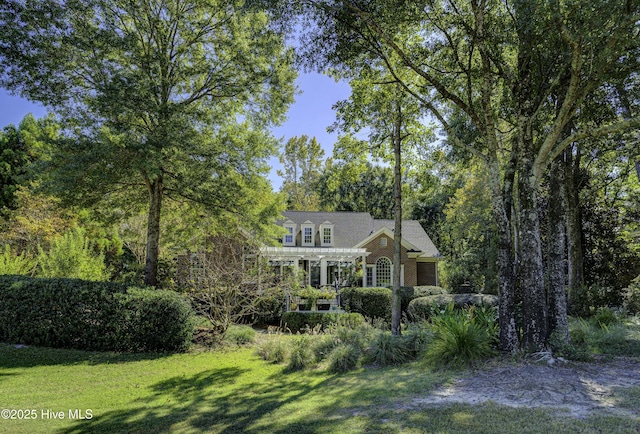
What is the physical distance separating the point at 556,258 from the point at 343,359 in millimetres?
5008

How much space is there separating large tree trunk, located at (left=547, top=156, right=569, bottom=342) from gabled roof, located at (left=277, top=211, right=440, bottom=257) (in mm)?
17845

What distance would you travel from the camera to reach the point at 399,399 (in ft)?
18.3

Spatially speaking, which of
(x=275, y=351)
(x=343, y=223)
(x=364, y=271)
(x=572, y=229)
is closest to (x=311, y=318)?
(x=275, y=351)

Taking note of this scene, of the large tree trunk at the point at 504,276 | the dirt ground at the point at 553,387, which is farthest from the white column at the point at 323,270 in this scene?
the dirt ground at the point at 553,387

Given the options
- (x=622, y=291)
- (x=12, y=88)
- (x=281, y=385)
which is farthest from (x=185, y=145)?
(x=622, y=291)

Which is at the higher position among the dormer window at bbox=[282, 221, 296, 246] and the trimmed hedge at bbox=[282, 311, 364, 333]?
the dormer window at bbox=[282, 221, 296, 246]

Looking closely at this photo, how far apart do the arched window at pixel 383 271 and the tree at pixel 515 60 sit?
16.6 meters

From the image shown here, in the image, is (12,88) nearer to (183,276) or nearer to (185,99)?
(185,99)

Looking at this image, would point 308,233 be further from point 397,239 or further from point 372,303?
point 397,239

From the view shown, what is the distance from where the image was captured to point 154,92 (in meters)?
11.2

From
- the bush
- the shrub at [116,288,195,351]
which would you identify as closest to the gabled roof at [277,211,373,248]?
the bush

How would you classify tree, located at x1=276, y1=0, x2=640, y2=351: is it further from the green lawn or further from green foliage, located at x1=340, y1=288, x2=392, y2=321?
green foliage, located at x1=340, y1=288, x2=392, y2=321

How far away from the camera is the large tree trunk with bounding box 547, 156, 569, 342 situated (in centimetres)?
783

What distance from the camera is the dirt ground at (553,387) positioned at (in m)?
4.89
